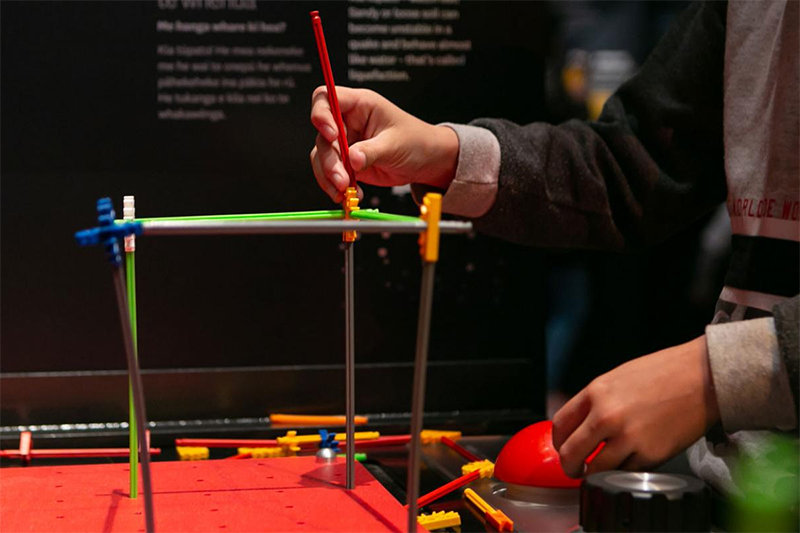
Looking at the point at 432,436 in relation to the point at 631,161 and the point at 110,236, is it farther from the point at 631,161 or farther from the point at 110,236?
the point at 110,236

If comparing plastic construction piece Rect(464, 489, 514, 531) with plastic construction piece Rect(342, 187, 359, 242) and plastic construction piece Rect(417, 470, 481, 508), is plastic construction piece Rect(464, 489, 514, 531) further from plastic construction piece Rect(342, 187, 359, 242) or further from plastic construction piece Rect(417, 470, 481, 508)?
plastic construction piece Rect(342, 187, 359, 242)

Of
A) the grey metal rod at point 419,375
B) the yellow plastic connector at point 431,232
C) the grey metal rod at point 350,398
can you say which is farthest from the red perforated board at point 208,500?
the yellow plastic connector at point 431,232

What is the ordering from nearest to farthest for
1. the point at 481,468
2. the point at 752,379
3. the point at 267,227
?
the point at 267,227 → the point at 752,379 → the point at 481,468

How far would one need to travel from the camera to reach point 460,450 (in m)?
0.95

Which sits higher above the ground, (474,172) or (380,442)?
(474,172)

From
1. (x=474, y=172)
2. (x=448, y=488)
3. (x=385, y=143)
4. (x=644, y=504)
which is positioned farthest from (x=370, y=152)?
(x=644, y=504)

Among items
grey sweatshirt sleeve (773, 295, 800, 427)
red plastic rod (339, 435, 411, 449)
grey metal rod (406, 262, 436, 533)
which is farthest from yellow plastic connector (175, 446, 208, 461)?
grey sweatshirt sleeve (773, 295, 800, 427)

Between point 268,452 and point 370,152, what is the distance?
331mm

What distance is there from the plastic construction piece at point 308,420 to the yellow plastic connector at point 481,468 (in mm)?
246

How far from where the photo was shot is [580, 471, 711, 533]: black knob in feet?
1.77

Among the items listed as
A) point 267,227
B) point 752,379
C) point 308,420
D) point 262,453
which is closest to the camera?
point 267,227

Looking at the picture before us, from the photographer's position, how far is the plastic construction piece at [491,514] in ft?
2.29

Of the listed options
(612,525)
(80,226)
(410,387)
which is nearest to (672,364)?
(612,525)

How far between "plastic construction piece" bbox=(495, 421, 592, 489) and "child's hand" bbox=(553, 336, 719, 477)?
0.41ft
